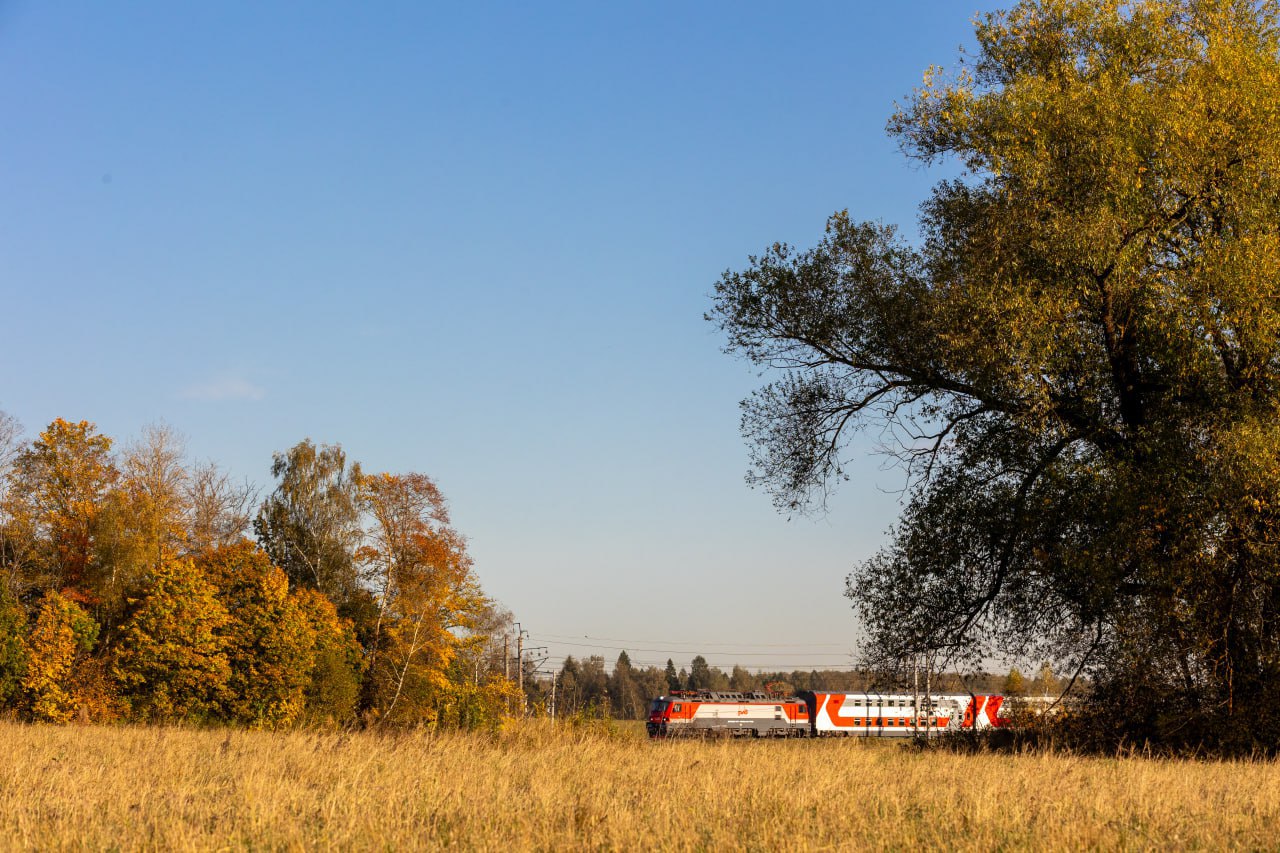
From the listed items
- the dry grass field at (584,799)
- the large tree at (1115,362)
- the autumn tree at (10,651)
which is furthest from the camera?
the autumn tree at (10,651)

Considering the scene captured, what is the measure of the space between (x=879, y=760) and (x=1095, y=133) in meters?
10.9

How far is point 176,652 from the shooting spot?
149 ft

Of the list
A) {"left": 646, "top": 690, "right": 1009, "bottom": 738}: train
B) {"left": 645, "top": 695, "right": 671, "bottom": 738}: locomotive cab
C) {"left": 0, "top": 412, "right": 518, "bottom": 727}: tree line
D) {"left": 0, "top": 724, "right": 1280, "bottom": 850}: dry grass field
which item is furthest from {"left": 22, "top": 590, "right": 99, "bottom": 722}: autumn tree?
{"left": 0, "top": 724, "right": 1280, "bottom": 850}: dry grass field

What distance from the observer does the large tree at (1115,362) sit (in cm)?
1759

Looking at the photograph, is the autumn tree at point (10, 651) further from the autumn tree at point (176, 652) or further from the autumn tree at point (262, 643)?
the autumn tree at point (262, 643)

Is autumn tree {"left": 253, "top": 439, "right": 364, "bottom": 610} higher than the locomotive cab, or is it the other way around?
autumn tree {"left": 253, "top": 439, "right": 364, "bottom": 610}

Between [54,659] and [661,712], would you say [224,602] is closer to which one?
[54,659]

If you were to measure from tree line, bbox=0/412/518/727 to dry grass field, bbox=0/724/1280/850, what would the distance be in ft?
89.2

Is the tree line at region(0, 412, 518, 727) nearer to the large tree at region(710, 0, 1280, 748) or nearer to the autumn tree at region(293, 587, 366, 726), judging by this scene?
the autumn tree at region(293, 587, 366, 726)

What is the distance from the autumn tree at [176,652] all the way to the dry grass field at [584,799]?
3237 centimetres

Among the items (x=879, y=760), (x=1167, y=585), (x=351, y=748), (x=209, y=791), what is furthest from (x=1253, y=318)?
(x=209, y=791)

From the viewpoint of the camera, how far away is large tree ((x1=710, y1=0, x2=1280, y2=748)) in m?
17.6

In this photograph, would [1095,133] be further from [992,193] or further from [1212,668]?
[1212,668]

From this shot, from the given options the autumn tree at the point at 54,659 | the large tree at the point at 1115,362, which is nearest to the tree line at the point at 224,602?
the autumn tree at the point at 54,659
